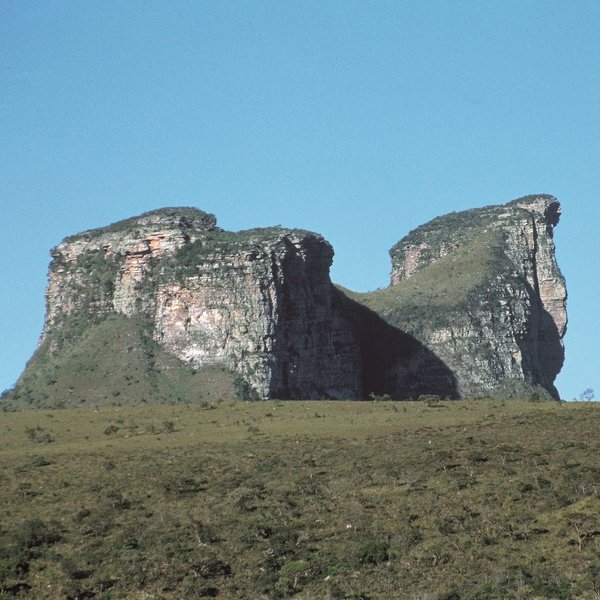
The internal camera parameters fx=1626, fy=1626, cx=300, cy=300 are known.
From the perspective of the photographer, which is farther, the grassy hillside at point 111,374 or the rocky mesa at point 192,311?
the rocky mesa at point 192,311

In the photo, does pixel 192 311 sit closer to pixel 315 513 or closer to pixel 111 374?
pixel 111 374

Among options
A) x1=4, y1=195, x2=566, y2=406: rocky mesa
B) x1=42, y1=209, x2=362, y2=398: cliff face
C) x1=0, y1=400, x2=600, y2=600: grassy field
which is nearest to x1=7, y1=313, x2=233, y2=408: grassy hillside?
x1=4, y1=195, x2=566, y2=406: rocky mesa

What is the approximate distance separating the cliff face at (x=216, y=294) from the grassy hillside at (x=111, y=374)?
6.49 feet

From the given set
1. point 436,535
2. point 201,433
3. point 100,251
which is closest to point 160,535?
point 436,535

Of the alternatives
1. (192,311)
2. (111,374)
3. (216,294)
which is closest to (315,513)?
(111,374)

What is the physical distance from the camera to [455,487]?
262ft

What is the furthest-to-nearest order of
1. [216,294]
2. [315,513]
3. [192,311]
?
[192,311] < [216,294] < [315,513]

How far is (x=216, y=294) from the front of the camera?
568ft

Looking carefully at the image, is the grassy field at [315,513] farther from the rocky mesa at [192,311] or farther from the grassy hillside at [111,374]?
the rocky mesa at [192,311]

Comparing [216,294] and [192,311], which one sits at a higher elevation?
[216,294]

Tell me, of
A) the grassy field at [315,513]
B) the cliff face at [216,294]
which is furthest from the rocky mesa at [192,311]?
the grassy field at [315,513]

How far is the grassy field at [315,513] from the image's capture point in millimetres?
A: 67000

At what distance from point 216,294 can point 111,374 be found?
15.6 meters

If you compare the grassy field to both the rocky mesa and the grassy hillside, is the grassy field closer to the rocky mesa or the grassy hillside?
the grassy hillside
